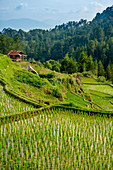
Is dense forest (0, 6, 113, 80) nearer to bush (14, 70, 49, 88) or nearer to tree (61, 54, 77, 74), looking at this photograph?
tree (61, 54, 77, 74)

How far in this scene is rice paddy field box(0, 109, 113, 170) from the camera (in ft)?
14.7

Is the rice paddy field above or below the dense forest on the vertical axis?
below

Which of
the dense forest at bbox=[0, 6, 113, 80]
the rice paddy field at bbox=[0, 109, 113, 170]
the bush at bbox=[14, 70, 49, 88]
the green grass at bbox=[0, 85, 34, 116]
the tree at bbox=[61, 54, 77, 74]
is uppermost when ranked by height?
the dense forest at bbox=[0, 6, 113, 80]

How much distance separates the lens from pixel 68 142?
534 cm

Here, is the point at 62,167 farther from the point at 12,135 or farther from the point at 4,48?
the point at 4,48

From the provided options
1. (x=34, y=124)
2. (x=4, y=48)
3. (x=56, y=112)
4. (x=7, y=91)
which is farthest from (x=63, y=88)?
(x=4, y=48)

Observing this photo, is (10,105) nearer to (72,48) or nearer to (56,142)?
(56,142)

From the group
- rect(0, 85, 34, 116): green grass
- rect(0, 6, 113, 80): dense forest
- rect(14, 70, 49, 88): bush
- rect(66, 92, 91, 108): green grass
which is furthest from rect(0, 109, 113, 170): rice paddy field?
rect(0, 6, 113, 80): dense forest

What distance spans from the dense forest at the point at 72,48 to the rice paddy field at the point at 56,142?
3336cm

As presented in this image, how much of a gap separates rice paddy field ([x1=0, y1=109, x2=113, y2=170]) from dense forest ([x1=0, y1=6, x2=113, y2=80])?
3336 centimetres

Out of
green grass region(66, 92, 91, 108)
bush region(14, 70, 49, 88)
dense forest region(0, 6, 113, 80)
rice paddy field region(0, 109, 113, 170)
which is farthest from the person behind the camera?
dense forest region(0, 6, 113, 80)

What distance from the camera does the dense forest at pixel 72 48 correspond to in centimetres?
4225

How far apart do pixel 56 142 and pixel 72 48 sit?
72.4 m

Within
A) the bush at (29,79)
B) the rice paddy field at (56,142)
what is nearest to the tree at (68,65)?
the bush at (29,79)
